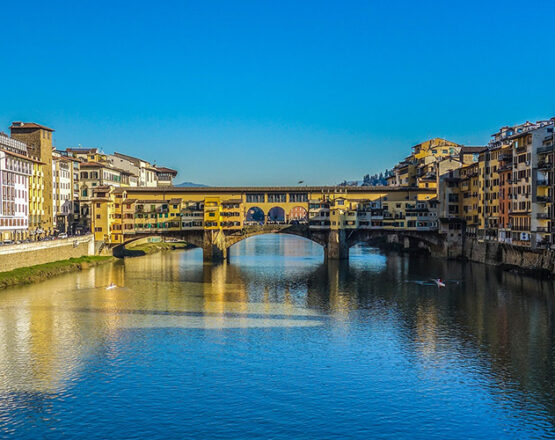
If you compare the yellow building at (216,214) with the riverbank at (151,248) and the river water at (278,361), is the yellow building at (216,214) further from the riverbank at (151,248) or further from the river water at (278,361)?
the river water at (278,361)

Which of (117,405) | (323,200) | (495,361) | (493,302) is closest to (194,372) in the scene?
(117,405)

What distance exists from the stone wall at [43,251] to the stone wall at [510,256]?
4477 cm

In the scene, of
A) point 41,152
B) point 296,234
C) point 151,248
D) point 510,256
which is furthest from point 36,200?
point 510,256

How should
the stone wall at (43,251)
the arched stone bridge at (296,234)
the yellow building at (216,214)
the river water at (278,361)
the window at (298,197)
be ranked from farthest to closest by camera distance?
the window at (298,197)
the yellow building at (216,214)
the arched stone bridge at (296,234)
the stone wall at (43,251)
the river water at (278,361)

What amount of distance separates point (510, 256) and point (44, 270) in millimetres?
45020

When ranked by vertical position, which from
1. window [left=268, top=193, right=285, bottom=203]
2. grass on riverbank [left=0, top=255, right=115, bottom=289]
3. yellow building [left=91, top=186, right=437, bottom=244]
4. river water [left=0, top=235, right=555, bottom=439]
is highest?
window [left=268, top=193, right=285, bottom=203]

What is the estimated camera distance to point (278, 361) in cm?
3127

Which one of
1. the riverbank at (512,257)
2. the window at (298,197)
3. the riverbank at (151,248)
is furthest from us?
the riverbank at (151,248)

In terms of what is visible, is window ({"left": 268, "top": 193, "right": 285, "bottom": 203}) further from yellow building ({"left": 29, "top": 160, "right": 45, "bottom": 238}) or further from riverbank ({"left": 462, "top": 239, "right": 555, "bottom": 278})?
yellow building ({"left": 29, "top": 160, "right": 45, "bottom": 238})

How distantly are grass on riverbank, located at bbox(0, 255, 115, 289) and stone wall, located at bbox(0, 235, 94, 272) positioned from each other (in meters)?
0.59

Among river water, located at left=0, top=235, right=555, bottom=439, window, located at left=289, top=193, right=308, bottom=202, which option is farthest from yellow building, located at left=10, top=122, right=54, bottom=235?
window, located at left=289, top=193, right=308, bottom=202

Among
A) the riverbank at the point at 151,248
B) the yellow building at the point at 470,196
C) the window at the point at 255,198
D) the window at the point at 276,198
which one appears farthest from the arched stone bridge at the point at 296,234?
the riverbank at the point at 151,248

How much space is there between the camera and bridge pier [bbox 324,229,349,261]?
79312mm

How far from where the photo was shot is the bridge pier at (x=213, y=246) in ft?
261
